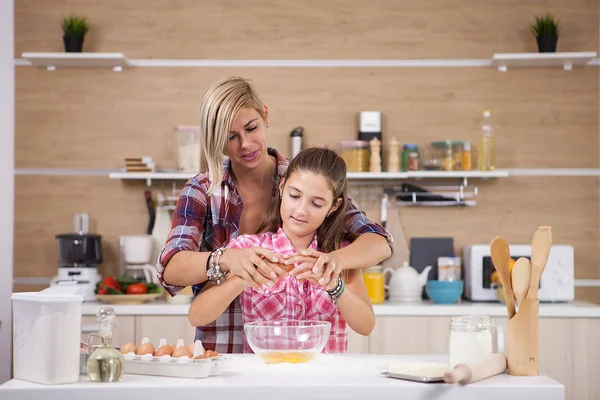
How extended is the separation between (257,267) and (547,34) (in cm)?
297

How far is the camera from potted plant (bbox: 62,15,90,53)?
166 inches

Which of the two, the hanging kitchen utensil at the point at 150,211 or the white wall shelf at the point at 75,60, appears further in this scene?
the hanging kitchen utensil at the point at 150,211

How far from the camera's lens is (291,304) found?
2.06 meters

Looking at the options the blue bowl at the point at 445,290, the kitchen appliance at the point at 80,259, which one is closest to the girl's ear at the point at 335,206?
the blue bowl at the point at 445,290

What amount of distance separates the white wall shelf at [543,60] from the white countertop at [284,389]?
2.82 m

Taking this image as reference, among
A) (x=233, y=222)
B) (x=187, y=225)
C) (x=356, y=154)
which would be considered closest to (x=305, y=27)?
(x=356, y=154)

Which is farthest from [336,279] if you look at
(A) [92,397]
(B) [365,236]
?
(A) [92,397]

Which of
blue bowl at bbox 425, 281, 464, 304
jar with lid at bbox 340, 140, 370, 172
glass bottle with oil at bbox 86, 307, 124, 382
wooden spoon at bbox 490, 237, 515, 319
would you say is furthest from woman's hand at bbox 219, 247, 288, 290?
jar with lid at bbox 340, 140, 370, 172

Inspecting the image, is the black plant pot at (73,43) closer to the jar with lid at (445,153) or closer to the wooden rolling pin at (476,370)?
the jar with lid at (445,153)

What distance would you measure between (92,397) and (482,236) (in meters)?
3.20

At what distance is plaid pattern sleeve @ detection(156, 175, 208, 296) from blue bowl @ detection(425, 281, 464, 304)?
2015 mm

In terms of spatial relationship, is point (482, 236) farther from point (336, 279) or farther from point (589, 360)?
point (336, 279)

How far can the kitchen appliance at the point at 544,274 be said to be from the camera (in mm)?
4051

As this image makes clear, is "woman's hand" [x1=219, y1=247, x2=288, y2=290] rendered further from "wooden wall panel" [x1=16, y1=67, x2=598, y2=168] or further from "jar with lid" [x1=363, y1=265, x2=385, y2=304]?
"wooden wall panel" [x1=16, y1=67, x2=598, y2=168]
